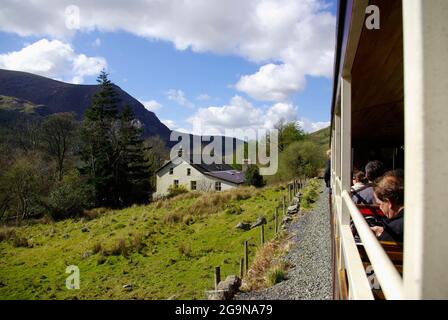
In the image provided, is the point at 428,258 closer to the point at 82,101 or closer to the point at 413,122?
the point at 413,122

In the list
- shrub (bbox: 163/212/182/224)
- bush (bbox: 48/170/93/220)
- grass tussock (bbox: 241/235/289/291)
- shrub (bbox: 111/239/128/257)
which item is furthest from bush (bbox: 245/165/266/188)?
grass tussock (bbox: 241/235/289/291)

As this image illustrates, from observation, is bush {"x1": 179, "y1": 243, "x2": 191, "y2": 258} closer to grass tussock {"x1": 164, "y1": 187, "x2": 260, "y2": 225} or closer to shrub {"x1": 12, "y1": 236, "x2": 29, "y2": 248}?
grass tussock {"x1": 164, "y1": 187, "x2": 260, "y2": 225}

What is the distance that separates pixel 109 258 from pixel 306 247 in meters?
10.5

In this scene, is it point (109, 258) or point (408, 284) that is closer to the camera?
point (408, 284)

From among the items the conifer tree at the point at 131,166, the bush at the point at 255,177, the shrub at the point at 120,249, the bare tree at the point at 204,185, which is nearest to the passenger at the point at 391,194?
the shrub at the point at 120,249

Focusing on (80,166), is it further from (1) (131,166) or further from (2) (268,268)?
(2) (268,268)

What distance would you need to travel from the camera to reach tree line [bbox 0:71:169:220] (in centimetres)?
2683

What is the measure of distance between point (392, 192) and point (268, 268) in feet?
18.1

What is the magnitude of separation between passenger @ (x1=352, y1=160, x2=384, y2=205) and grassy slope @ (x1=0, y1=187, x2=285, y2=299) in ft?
18.7

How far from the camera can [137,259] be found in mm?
14797

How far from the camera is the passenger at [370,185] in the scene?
4.09 meters
